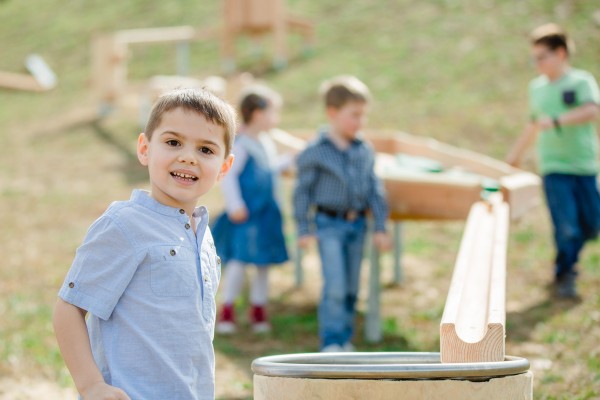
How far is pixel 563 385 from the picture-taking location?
4.94 meters

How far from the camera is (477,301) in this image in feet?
10.0

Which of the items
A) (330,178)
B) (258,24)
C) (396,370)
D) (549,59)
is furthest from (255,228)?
(258,24)

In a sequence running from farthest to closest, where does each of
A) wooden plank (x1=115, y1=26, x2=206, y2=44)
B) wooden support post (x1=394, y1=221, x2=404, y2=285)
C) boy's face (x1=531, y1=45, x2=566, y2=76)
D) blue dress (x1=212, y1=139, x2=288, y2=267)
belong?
wooden plank (x1=115, y1=26, x2=206, y2=44) < wooden support post (x1=394, y1=221, x2=404, y2=285) < boy's face (x1=531, y1=45, x2=566, y2=76) < blue dress (x1=212, y1=139, x2=288, y2=267)

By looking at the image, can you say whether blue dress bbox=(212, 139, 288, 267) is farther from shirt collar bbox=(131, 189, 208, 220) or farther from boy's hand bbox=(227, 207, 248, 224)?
shirt collar bbox=(131, 189, 208, 220)

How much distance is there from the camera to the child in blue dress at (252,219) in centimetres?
654

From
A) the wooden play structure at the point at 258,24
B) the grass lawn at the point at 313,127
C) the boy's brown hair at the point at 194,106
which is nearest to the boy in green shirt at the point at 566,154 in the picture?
the grass lawn at the point at 313,127

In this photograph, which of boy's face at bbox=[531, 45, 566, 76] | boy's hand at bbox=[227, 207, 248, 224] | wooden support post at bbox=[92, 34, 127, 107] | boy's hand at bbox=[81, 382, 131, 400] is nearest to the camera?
boy's hand at bbox=[81, 382, 131, 400]

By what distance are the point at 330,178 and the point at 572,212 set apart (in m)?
2.02

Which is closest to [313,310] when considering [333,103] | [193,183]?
[333,103]

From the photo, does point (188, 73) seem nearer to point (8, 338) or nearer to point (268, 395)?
point (8, 338)

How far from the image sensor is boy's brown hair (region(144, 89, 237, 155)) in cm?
262

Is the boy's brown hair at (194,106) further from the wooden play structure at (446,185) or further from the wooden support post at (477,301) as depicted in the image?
the wooden play structure at (446,185)

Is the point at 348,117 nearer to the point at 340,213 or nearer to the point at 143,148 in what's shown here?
the point at 340,213

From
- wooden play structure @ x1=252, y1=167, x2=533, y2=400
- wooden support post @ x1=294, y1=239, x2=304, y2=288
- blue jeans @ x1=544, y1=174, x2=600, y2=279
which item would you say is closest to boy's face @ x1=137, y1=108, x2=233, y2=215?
wooden play structure @ x1=252, y1=167, x2=533, y2=400
